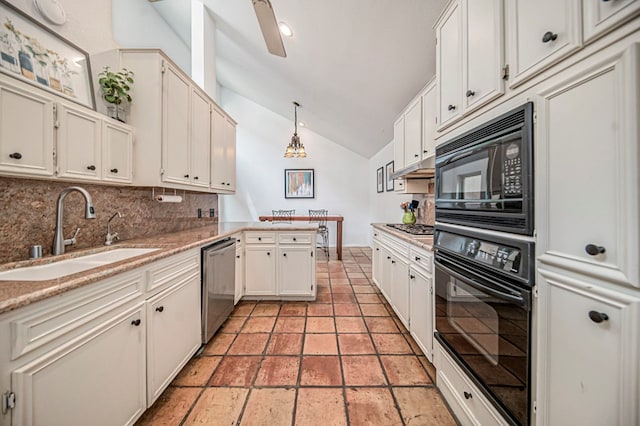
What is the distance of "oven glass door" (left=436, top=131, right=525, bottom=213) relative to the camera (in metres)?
0.90

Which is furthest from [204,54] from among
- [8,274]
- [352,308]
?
[352,308]

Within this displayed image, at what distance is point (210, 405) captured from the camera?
142 cm

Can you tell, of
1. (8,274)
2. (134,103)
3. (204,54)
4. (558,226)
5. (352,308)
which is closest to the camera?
(558,226)

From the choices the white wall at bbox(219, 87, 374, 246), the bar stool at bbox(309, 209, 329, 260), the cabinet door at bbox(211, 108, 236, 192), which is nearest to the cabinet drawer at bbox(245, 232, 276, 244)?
the cabinet door at bbox(211, 108, 236, 192)

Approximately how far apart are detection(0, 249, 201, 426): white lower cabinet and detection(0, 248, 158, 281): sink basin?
35 centimetres

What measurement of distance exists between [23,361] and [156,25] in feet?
13.1

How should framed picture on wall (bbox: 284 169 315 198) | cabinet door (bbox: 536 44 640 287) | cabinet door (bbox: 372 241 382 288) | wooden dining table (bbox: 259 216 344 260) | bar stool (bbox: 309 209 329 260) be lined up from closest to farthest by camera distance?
cabinet door (bbox: 536 44 640 287), cabinet door (bbox: 372 241 382 288), wooden dining table (bbox: 259 216 344 260), bar stool (bbox: 309 209 329 260), framed picture on wall (bbox: 284 169 315 198)

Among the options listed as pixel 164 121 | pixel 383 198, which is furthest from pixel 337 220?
pixel 164 121

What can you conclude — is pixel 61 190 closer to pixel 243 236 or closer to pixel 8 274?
pixel 8 274

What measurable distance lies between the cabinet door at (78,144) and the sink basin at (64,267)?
0.49 metres

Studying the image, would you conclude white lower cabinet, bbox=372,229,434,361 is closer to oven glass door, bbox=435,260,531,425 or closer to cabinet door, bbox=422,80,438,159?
oven glass door, bbox=435,260,531,425

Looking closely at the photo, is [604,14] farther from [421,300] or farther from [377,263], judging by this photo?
[377,263]

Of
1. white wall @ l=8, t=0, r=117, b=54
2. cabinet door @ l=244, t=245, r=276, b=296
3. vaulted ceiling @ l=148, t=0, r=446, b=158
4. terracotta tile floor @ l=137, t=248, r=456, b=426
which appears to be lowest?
terracotta tile floor @ l=137, t=248, r=456, b=426

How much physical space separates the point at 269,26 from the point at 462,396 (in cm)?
330
